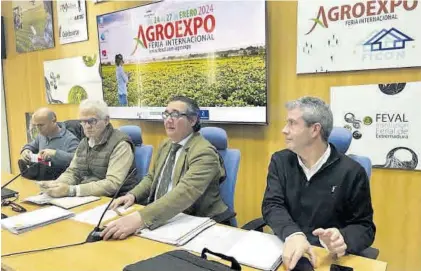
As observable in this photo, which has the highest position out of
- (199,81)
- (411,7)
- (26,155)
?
(411,7)

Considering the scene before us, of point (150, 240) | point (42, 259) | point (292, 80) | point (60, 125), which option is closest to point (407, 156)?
point (292, 80)

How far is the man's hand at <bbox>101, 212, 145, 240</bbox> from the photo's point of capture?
1.40 metres

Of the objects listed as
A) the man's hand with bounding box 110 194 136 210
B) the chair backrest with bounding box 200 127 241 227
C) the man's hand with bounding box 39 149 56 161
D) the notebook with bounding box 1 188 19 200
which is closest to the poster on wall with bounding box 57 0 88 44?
the man's hand with bounding box 39 149 56 161

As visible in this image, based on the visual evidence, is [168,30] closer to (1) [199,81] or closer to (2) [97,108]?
(1) [199,81]

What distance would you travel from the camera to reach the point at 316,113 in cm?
153

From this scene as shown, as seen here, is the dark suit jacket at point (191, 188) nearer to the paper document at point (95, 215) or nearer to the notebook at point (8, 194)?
the paper document at point (95, 215)

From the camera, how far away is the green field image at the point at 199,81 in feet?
8.20

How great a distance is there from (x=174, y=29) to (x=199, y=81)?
0.50 m

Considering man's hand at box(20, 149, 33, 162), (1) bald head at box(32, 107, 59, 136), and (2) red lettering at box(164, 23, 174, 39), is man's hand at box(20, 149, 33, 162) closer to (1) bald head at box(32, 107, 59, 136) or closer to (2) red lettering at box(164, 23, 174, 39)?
(1) bald head at box(32, 107, 59, 136)

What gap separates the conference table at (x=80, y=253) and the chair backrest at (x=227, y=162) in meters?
0.68

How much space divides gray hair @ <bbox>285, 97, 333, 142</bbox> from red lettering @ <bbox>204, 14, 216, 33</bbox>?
131 centimetres

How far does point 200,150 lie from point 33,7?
12.0 feet

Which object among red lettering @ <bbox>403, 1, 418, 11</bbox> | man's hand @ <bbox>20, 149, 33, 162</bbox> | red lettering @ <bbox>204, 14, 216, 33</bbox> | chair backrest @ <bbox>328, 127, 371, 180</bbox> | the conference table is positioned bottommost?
the conference table

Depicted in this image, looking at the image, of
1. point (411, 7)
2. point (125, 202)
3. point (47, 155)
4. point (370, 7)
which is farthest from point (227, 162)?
point (47, 155)
